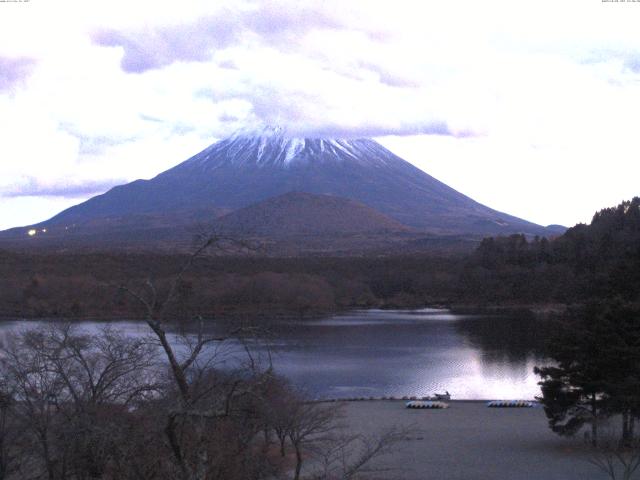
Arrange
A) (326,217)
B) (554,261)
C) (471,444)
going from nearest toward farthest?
(471,444)
(554,261)
(326,217)

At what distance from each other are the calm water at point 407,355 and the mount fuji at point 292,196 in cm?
5238

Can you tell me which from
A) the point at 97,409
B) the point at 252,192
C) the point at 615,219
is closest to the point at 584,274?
the point at 615,219

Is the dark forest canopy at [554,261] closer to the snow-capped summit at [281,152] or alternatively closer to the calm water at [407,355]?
the calm water at [407,355]

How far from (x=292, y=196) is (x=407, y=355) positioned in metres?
73.4

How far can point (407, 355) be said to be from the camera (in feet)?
89.6

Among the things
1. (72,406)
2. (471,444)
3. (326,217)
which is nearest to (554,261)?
(471,444)

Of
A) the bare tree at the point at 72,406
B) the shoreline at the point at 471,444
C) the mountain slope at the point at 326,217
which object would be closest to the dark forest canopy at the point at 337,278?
the shoreline at the point at 471,444

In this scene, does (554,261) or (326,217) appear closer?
(554,261)

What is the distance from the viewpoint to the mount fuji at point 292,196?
9775 centimetres

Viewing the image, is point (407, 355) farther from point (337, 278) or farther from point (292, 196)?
point (292, 196)

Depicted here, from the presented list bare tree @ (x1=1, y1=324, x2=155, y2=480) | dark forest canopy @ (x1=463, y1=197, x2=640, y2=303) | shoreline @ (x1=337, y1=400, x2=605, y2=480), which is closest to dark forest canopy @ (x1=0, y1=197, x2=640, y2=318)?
dark forest canopy @ (x1=463, y1=197, x2=640, y2=303)

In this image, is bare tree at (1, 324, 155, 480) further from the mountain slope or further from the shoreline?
the mountain slope

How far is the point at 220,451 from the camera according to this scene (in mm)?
6641

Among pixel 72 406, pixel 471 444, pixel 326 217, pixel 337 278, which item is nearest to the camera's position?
pixel 72 406
